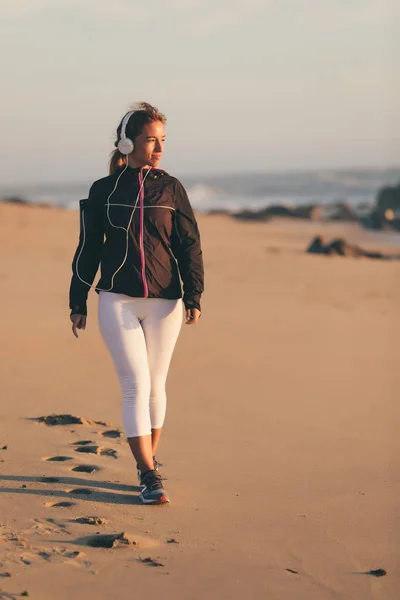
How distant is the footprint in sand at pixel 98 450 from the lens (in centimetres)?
550

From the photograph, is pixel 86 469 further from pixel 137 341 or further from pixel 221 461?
pixel 137 341

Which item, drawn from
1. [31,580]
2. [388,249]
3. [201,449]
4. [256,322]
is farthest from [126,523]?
[388,249]

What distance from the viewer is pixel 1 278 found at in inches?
495

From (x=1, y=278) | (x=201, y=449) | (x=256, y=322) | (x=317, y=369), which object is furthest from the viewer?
(x=1, y=278)

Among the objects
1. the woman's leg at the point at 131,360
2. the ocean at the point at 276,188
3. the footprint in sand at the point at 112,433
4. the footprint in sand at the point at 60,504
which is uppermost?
the woman's leg at the point at 131,360

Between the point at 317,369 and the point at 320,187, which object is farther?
the point at 320,187

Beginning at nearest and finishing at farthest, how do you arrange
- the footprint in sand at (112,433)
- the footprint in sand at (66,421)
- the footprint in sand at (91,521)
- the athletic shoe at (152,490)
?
the footprint in sand at (91,521) → the athletic shoe at (152,490) → the footprint in sand at (112,433) → the footprint in sand at (66,421)

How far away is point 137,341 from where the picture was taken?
15.4 feet

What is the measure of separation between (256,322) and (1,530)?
6290 mm

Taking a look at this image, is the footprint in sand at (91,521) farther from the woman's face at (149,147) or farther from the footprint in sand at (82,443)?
the woman's face at (149,147)

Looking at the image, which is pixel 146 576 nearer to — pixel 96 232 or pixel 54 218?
pixel 96 232

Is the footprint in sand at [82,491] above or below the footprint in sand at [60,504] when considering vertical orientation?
below

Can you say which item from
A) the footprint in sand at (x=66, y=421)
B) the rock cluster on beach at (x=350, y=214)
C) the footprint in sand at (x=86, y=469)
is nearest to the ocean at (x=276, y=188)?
the rock cluster on beach at (x=350, y=214)

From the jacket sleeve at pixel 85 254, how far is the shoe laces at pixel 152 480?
0.90 metres
